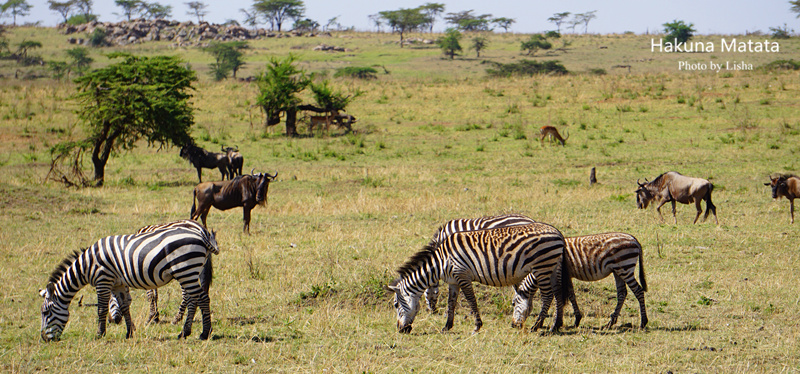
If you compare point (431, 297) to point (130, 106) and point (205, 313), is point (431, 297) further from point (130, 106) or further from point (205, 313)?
point (130, 106)

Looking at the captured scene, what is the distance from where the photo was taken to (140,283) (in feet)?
23.9

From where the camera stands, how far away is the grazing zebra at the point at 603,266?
25.8 ft

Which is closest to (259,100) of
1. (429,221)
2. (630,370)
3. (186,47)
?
(429,221)

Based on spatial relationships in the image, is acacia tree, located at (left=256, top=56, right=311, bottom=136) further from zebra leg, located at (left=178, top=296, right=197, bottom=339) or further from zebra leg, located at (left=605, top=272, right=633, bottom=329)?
zebra leg, located at (left=605, top=272, right=633, bottom=329)

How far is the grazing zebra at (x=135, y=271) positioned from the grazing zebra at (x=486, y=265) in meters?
2.22

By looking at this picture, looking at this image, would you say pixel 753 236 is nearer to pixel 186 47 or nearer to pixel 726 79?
pixel 726 79

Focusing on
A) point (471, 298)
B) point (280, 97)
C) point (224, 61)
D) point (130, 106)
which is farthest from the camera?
point (224, 61)

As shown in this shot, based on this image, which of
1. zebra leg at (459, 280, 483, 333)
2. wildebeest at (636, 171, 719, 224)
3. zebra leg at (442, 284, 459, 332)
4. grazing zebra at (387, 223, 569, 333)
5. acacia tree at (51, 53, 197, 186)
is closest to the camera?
grazing zebra at (387, 223, 569, 333)

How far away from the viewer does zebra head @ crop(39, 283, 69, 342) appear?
746 centimetres

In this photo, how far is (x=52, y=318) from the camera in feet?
24.6

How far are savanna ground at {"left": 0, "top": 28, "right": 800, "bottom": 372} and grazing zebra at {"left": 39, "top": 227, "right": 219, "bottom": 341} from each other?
298 mm

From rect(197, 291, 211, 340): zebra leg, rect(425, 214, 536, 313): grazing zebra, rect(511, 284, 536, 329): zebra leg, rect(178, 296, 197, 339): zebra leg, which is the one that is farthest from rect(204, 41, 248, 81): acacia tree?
rect(511, 284, 536, 329): zebra leg

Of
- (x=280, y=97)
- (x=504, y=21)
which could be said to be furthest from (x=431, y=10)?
(x=280, y=97)

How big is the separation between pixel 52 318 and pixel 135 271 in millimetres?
1185
